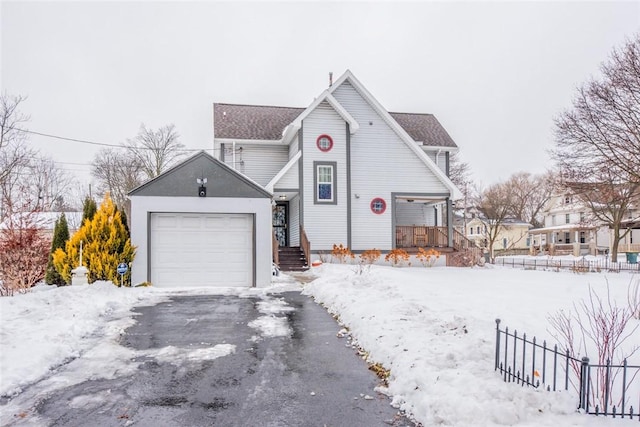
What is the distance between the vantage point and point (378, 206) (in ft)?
65.8

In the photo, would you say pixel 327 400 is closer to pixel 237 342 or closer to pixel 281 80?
pixel 237 342

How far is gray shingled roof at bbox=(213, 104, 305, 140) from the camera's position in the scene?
20656 mm

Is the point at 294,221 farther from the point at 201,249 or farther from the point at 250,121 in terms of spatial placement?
the point at 201,249

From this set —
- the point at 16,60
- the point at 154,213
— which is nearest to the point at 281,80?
the point at 16,60

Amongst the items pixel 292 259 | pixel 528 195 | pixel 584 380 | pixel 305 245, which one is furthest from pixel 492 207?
pixel 584 380

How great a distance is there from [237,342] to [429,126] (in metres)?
20.9

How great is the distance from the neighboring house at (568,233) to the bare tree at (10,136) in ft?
149

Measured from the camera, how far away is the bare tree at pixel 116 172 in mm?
40344

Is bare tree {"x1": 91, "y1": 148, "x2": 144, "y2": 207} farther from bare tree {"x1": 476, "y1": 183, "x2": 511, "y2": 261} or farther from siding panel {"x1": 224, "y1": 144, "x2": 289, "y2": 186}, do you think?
bare tree {"x1": 476, "y1": 183, "x2": 511, "y2": 261}

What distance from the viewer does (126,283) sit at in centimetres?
1233

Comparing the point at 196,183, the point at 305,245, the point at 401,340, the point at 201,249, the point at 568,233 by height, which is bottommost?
the point at 401,340

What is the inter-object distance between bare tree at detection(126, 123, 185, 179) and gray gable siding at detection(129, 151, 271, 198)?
28.8 metres

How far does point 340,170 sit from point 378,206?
2562 millimetres

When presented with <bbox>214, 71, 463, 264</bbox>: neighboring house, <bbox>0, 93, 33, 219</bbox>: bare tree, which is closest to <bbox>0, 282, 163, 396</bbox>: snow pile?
<bbox>214, 71, 463, 264</bbox>: neighboring house
